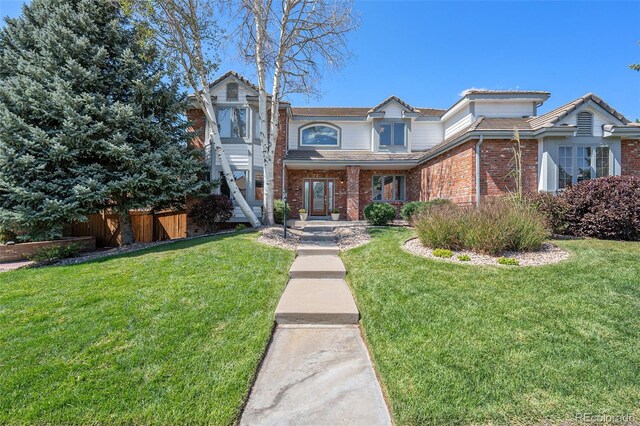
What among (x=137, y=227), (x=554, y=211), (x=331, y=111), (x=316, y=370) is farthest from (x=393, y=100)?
(x=316, y=370)

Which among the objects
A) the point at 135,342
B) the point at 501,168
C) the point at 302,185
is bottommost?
the point at 135,342

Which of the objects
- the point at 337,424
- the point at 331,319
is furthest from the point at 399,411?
the point at 331,319

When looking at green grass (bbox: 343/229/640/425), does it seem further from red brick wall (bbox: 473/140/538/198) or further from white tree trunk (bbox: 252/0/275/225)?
white tree trunk (bbox: 252/0/275/225)

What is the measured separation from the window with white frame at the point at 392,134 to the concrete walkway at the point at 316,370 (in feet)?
41.0

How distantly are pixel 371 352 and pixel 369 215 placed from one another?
895 cm

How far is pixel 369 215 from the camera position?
1163cm

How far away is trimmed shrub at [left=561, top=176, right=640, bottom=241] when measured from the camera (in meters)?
7.23

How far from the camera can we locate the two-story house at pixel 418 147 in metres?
10.2

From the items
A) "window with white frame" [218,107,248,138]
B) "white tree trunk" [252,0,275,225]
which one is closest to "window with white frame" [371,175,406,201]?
"white tree trunk" [252,0,275,225]

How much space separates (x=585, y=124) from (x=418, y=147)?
684 centimetres

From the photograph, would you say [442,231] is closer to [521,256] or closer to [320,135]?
[521,256]

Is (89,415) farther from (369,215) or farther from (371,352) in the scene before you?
(369,215)

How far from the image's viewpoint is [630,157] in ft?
34.5

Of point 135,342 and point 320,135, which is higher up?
point 320,135
